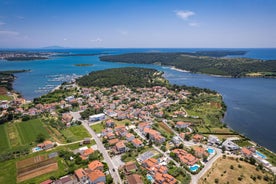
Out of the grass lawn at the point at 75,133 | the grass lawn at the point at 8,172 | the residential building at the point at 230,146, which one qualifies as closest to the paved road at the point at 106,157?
the grass lawn at the point at 75,133

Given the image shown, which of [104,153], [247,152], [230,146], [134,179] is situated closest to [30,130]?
[104,153]

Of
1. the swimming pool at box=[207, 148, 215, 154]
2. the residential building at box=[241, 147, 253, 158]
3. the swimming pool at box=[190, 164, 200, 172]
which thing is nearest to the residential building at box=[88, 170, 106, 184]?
the swimming pool at box=[190, 164, 200, 172]

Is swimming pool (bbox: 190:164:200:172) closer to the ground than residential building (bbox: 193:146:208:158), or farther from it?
closer to the ground

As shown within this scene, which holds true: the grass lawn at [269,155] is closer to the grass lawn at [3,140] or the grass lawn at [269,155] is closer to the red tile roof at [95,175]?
the red tile roof at [95,175]

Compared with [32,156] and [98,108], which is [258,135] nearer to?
[98,108]

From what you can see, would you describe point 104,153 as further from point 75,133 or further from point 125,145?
point 75,133

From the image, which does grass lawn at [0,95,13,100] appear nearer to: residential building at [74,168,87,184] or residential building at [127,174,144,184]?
residential building at [74,168,87,184]

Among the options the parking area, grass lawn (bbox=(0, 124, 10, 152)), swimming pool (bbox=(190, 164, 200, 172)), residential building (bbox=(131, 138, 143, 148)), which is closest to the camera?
swimming pool (bbox=(190, 164, 200, 172))
